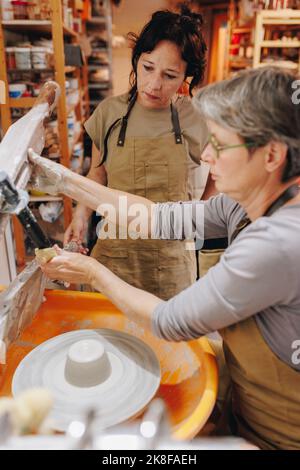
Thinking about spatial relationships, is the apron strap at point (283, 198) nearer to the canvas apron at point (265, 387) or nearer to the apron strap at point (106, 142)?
the canvas apron at point (265, 387)

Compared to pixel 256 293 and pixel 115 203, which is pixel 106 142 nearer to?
pixel 115 203

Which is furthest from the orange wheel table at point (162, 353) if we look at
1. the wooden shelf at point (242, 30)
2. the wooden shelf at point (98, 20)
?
the wooden shelf at point (98, 20)

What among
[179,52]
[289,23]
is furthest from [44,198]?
[289,23]

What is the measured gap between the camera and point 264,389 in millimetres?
991

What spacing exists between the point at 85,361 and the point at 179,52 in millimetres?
1156

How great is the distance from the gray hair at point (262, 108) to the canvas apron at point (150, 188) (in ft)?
2.59

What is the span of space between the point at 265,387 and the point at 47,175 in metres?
0.87

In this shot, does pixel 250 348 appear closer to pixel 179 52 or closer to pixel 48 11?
pixel 179 52

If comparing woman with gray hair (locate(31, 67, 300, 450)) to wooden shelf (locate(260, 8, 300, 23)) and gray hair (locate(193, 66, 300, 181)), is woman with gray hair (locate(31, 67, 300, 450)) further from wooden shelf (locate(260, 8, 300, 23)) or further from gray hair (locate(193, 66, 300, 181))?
wooden shelf (locate(260, 8, 300, 23))

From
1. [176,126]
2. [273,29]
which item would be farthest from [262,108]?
[273,29]

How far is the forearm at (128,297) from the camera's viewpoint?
39.7 inches

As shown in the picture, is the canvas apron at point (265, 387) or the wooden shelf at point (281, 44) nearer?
the canvas apron at point (265, 387)

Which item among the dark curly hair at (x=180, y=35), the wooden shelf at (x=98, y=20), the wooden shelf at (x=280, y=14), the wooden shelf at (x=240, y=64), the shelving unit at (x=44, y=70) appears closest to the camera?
the dark curly hair at (x=180, y=35)
